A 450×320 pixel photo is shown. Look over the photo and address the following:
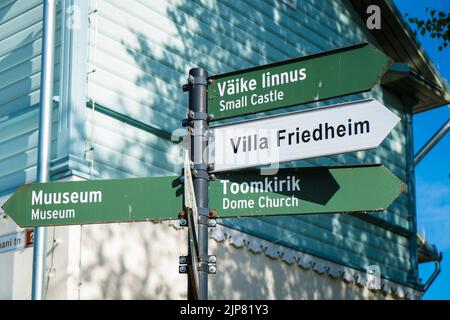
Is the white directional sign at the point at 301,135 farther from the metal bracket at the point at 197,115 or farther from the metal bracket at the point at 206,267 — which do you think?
the metal bracket at the point at 206,267

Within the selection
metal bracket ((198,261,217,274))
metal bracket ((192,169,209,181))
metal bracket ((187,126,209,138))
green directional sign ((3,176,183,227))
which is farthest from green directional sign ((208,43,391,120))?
metal bracket ((198,261,217,274))

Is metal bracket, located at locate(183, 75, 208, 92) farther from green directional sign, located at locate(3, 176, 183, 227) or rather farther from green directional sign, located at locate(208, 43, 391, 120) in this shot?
green directional sign, located at locate(3, 176, 183, 227)

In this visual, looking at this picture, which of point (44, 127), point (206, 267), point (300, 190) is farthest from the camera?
point (44, 127)

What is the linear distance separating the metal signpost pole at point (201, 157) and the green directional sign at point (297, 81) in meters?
A: 0.09

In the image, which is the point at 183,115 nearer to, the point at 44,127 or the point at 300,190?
the point at 44,127

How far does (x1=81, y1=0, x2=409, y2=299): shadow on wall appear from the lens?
1102cm

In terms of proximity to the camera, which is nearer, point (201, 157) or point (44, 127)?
point (201, 157)

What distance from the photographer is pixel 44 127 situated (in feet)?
33.3

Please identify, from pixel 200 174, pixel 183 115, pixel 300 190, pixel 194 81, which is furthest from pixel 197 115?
pixel 183 115

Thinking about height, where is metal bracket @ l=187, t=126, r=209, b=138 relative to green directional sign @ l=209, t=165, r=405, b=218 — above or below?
above

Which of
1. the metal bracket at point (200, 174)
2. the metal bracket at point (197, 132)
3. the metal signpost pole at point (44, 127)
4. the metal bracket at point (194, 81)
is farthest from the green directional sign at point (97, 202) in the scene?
the metal signpost pole at point (44, 127)

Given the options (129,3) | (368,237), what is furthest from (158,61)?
(368,237)

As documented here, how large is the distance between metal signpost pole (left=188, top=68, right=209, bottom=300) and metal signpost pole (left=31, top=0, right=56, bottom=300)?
418 centimetres

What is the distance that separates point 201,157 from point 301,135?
26.8 inches
